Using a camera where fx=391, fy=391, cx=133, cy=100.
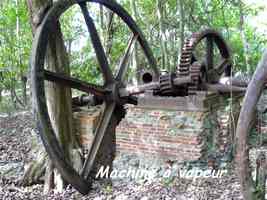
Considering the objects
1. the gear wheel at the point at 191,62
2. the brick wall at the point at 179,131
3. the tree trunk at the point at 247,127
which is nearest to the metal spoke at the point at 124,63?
the brick wall at the point at 179,131

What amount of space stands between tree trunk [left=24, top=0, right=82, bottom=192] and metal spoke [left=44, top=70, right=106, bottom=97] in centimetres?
35

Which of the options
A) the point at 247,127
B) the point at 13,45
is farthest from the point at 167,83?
A: the point at 13,45

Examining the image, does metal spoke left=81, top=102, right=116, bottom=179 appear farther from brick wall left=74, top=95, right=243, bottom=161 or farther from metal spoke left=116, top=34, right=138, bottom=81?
metal spoke left=116, top=34, right=138, bottom=81

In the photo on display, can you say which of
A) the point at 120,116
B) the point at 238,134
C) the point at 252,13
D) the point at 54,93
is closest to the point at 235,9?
the point at 252,13

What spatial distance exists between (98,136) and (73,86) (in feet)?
3.07

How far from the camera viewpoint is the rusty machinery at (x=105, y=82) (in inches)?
182

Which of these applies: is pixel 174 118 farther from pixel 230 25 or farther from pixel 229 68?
pixel 230 25

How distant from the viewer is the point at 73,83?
5.36m

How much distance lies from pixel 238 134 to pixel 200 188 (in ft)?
7.56

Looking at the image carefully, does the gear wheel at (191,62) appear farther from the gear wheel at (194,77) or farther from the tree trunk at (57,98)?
the tree trunk at (57,98)

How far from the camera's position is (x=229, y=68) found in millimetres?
7742

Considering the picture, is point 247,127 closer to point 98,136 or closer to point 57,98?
point 98,136

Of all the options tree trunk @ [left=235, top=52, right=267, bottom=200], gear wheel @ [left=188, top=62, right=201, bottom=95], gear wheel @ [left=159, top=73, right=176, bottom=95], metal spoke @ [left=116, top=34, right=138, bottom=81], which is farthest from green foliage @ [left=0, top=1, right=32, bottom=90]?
tree trunk @ [left=235, top=52, right=267, bottom=200]

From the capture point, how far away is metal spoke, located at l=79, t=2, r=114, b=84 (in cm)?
559
